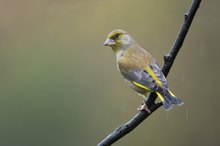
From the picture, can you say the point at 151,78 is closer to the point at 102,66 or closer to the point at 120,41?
the point at 120,41

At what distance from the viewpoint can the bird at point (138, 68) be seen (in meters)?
2.28

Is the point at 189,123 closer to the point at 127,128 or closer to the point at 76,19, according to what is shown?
the point at 76,19

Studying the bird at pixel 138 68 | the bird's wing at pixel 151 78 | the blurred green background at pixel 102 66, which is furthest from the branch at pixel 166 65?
the blurred green background at pixel 102 66

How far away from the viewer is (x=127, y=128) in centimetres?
170

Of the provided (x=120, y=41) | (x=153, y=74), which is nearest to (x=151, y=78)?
(x=153, y=74)

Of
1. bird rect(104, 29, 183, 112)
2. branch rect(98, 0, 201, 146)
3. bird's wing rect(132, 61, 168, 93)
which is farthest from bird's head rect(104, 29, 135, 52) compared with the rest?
branch rect(98, 0, 201, 146)

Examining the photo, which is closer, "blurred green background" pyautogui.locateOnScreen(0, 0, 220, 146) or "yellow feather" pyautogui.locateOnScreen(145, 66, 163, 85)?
"yellow feather" pyautogui.locateOnScreen(145, 66, 163, 85)

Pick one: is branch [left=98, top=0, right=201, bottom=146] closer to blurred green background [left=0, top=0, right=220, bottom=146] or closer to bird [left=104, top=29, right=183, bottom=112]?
bird [left=104, top=29, right=183, bottom=112]

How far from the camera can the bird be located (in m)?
2.28

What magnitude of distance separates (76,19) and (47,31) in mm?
478

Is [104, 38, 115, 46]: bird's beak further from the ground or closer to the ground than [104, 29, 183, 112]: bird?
further from the ground

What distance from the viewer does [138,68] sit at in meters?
2.58

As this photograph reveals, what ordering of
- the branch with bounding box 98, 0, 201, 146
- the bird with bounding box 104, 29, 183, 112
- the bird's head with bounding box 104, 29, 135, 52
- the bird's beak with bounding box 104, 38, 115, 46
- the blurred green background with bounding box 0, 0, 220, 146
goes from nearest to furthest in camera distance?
1. the branch with bounding box 98, 0, 201, 146
2. the bird with bounding box 104, 29, 183, 112
3. the bird's beak with bounding box 104, 38, 115, 46
4. the bird's head with bounding box 104, 29, 135, 52
5. the blurred green background with bounding box 0, 0, 220, 146

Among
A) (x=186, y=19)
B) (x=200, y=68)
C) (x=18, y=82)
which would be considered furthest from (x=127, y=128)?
(x=18, y=82)
